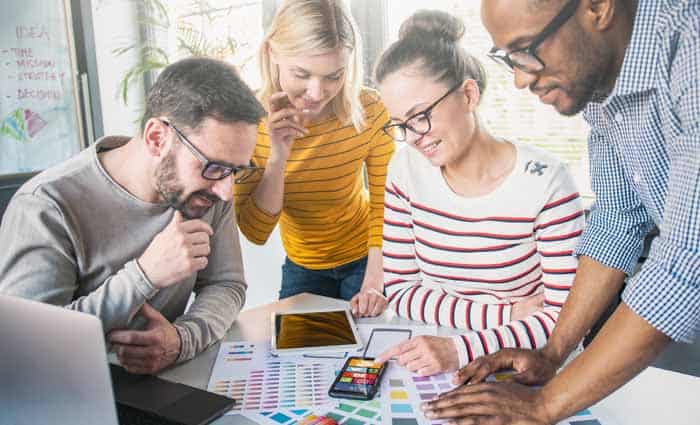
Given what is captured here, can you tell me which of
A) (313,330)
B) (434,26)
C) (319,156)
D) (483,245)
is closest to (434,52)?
(434,26)

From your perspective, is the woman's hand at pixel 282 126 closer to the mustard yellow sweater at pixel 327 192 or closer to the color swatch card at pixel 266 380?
the mustard yellow sweater at pixel 327 192

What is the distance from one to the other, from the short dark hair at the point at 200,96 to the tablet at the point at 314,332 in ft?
1.51

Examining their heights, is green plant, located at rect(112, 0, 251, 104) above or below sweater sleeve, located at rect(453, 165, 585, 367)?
above

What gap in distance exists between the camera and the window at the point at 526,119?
2596 millimetres

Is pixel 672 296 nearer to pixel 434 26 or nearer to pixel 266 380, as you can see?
pixel 266 380

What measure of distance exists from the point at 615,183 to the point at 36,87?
2734 mm

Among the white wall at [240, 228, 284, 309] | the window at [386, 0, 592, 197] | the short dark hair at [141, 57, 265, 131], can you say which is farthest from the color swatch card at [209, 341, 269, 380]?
the white wall at [240, 228, 284, 309]

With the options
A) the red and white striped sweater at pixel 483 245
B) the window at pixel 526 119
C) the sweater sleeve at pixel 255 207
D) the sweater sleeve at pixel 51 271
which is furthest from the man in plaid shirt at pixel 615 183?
the window at pixel 526 119

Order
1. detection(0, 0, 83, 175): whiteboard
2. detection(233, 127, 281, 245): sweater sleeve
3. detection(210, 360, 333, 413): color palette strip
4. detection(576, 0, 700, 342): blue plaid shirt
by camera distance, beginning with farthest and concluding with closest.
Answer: detection(0, 0, 83, 175): whiteboard → detection(233, 127, 281, 245): sweater sleeve → detection(210, 360, 333, 413): color palette strip → detection(576, 0, 700, 342): blue plaid shirt

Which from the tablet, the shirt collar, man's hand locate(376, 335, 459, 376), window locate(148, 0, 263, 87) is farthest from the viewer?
window locate(148, 0, 263, 87)

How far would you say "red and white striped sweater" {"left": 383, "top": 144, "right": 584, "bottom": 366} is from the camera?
138 cm

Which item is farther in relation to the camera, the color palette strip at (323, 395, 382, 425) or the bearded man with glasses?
the bearded man with glasses

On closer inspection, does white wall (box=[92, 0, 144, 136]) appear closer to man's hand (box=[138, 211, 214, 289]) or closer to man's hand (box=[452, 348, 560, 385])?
man's hand (box=[138, 211, 214, 289])

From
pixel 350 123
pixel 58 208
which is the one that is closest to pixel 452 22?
pixel 350 123
